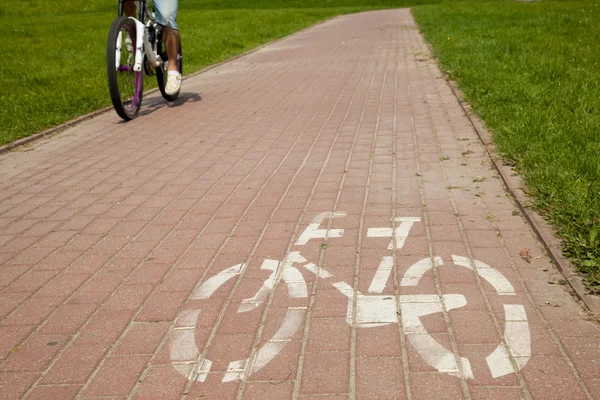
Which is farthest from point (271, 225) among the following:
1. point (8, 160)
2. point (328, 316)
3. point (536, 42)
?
point (536, 42)

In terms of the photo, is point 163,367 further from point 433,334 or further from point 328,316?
point 433,334

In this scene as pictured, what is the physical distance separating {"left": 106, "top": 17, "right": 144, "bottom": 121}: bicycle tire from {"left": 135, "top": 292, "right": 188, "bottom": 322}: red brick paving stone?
470 centimetres

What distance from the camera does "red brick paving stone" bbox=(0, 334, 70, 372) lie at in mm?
3096

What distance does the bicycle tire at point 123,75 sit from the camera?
7.86 metres

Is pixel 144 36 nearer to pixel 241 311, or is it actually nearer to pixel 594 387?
pixel 241 311

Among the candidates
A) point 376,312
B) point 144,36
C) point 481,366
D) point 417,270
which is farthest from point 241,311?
point 144,36

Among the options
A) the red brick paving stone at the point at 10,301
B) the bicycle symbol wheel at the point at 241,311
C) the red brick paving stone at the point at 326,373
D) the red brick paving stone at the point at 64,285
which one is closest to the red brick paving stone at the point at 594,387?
the red brick paving stone at the point at 326,373

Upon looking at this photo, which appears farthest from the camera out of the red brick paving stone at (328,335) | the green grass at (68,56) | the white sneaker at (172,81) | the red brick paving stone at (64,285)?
the green grass at (68,56)

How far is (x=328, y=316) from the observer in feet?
11.2

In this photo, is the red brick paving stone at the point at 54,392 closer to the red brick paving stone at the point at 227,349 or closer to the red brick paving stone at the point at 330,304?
the red brick paving stone at the point at 227,349

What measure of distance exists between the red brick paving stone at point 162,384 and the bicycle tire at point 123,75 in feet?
17.9

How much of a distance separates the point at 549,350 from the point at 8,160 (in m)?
5.70

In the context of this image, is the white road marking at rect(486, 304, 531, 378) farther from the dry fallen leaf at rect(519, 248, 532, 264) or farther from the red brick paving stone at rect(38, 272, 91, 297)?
the red brick paving stone at rect(38, 272, 91, 297)

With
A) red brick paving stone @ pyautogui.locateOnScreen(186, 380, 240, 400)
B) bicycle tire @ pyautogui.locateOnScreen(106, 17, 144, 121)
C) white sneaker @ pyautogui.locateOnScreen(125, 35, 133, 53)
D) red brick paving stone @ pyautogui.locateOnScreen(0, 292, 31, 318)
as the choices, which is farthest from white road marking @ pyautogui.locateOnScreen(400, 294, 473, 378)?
white sneaker @ pyautogui.locateOnScreen(125, 35, 133, 53)
